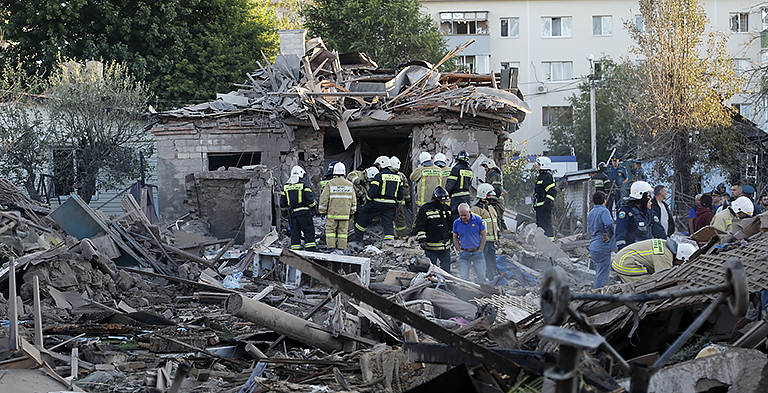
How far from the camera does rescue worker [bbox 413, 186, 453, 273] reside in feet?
29.8

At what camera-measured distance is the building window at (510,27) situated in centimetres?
3538

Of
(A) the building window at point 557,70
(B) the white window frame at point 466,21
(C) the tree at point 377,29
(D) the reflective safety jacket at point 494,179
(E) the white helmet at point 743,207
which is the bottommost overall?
(E) the white helmet at point 743,207

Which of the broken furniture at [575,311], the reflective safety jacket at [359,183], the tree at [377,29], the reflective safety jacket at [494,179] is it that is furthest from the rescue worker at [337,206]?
the tree at [377,29]

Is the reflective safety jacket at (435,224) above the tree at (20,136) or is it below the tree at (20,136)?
below

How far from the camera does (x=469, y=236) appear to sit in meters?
8.91

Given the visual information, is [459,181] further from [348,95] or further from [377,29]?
[377,29]

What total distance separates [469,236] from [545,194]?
11.4ft

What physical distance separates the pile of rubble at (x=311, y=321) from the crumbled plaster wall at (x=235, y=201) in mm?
679

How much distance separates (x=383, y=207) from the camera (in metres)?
11.0

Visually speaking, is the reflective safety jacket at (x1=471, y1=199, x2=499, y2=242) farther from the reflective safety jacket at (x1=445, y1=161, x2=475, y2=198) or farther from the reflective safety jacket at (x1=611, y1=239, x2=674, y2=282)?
the reflective safety jacket at (x1=611, y1=239, x2=674, y2=282)

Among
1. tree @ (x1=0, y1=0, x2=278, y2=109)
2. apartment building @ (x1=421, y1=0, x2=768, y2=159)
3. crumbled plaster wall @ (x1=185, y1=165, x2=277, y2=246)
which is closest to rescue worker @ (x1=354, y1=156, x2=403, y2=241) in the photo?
crumbled plaster wall @ (x1=185, y1=165, x2=277, y2=246)

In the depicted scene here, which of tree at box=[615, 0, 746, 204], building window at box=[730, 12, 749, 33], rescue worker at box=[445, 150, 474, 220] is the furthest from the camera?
building window at box=[730, 12, 749, 33]

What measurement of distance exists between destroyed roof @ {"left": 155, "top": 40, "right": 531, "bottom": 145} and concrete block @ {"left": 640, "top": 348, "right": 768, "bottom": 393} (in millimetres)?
9754

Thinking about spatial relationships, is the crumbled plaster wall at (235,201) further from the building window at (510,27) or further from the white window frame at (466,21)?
the building window at (510,27)
